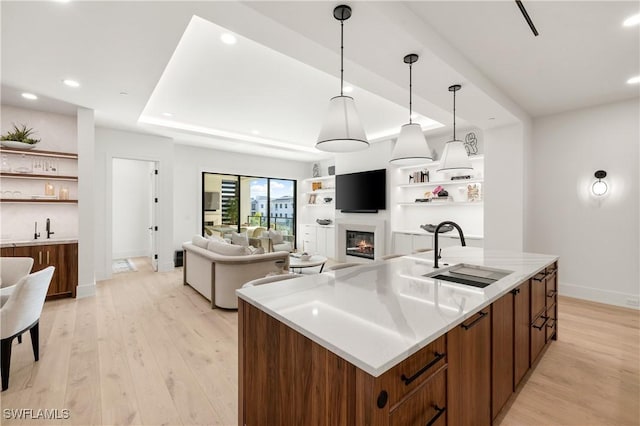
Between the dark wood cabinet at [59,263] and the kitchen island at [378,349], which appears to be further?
the dark wood cabinet at [59,263]

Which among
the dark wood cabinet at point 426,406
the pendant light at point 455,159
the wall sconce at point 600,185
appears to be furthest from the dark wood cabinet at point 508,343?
the wall sconce at point 600,185

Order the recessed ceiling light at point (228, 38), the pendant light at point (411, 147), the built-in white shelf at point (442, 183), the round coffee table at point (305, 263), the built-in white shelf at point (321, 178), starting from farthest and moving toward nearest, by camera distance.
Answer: the built-in white shelf at point (321, 178)
the built-in white shelf at point (442, 183)
the round coffee table at point (305, 263)
the recessed ceiling light at point (228, 38)
the pendant light at point (411, 147)

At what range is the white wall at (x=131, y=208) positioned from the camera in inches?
286

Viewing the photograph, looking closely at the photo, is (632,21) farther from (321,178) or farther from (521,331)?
(321,178)

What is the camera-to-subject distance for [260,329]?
1.39 meters

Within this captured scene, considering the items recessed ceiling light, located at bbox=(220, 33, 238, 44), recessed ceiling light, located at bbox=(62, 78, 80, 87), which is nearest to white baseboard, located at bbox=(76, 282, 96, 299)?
recessed ceiling light, located at bbox=(62, 78, 80, 87)

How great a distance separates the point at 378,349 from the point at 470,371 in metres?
0.76

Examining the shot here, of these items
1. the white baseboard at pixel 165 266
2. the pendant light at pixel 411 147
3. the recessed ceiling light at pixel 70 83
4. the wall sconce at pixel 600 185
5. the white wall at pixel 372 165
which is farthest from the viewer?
the white wall at pixel 372 165

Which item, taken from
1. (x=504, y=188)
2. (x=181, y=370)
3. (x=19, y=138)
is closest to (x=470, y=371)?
(x=181, y=370)

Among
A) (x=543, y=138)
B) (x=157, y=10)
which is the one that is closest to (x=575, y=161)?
(x=543, y=138)

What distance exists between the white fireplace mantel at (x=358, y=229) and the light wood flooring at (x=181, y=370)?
3.19m

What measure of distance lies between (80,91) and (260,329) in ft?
13.3

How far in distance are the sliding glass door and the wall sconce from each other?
6263 mm

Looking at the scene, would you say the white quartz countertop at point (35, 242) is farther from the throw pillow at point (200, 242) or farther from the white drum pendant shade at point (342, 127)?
the white drum pendant shade at point (342, 127)
